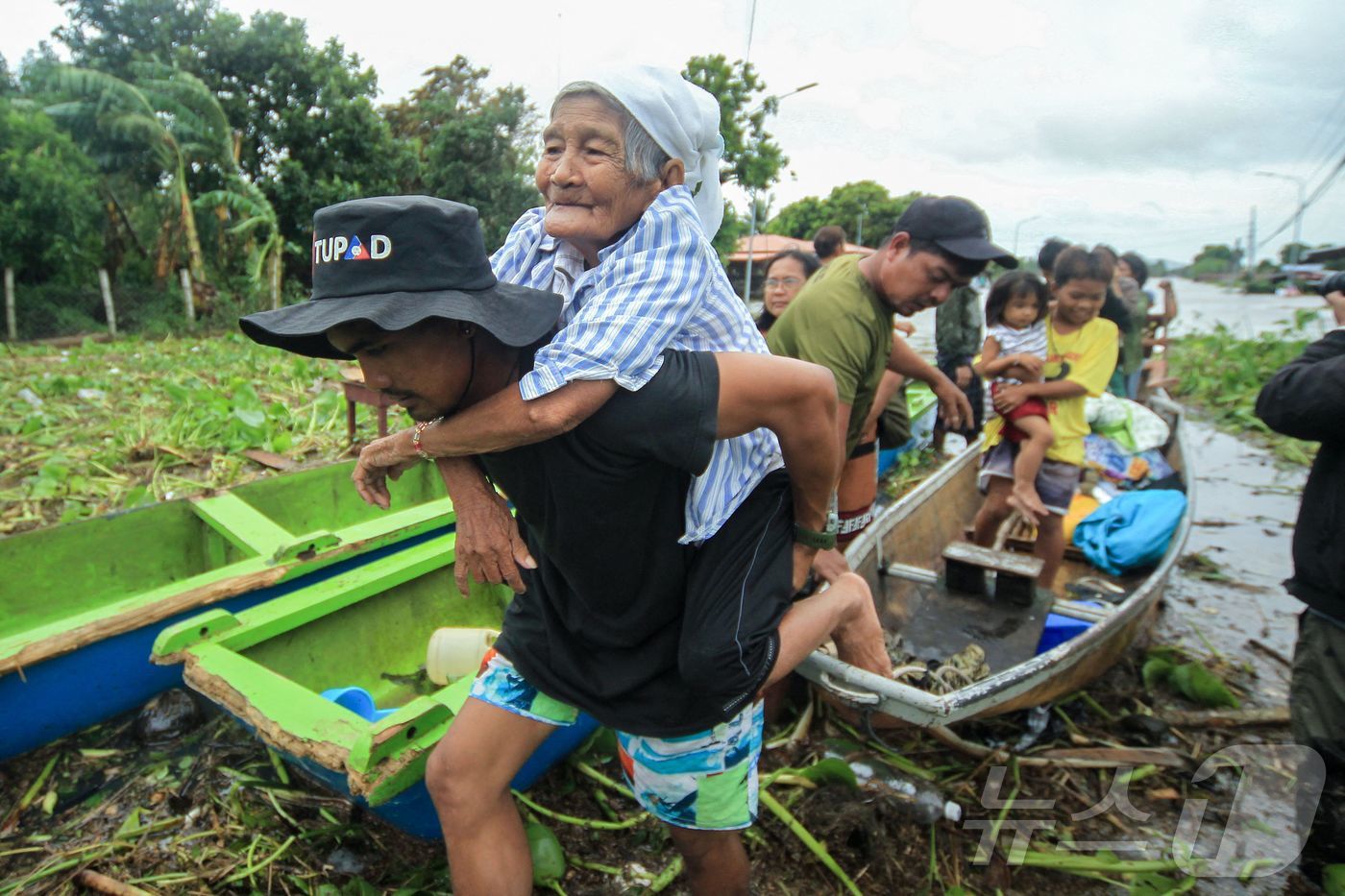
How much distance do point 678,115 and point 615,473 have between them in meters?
0.68

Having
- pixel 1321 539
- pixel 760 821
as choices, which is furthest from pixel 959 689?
pixel 1321 539

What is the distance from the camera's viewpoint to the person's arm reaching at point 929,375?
12.0 ft

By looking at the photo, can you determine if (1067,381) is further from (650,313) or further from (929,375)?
(650,313)

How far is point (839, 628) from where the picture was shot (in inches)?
82.9

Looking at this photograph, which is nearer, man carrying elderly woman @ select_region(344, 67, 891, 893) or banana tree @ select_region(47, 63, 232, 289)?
man carrying elderly woman @ select_region(344, 67, 891, 893)

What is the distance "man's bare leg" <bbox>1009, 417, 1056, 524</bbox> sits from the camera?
3982 millimetres

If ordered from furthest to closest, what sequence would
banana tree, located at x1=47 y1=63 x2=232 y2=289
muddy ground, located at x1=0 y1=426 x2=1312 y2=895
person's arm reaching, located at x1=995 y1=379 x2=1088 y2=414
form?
banana tree, located at x1=47 y1=63 x2=232 y2=289 < person's arm reaching, located at x1=995 y1=379 x2=1088 y2=414 < muddy ground, located at x1=0 y1=426 x2=1312 y2=895

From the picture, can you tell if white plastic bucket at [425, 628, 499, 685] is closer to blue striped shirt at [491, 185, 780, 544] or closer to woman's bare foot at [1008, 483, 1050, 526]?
blue striped shirt at [491, 185, 780, 544]

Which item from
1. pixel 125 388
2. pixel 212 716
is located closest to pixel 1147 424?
pixel 212 716

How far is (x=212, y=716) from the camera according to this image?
9.72 feet

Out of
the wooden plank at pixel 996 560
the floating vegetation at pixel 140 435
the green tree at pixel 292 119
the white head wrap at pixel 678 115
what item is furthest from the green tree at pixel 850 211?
the white head wrap at pixel 678 115

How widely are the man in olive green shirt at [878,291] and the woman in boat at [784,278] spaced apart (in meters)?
2.05

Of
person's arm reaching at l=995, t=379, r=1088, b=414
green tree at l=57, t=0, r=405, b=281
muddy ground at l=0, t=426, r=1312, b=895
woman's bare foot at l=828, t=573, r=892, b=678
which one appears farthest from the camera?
green tree at l=57, t=0, r=405, b=281

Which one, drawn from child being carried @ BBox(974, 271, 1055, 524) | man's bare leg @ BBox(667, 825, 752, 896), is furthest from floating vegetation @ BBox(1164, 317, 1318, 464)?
man's bare leg @ BBox(667, 825, 752, 896)
